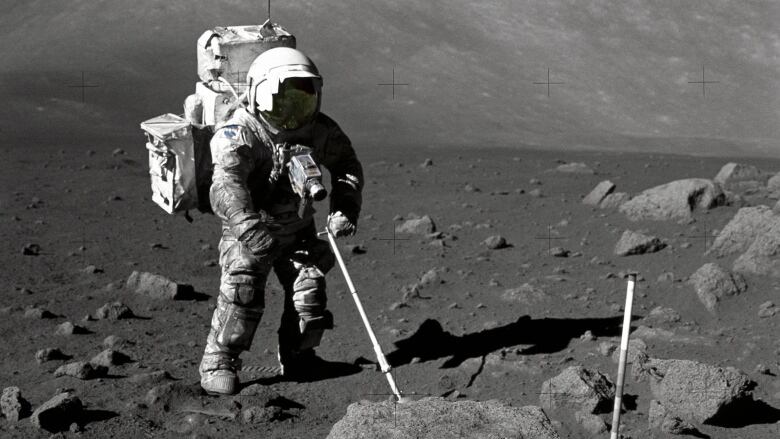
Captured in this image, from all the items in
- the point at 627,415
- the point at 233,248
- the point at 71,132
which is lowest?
the point at 71,132

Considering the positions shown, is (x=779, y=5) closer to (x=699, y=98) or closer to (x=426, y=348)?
(x=699, y=98)

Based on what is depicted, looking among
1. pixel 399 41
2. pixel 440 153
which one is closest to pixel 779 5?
pixel 399 41

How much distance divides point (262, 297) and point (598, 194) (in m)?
4.42

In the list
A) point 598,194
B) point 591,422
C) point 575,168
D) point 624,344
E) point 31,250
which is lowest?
point 575,168

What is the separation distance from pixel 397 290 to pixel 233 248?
2.05 metres

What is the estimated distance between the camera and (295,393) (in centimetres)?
534

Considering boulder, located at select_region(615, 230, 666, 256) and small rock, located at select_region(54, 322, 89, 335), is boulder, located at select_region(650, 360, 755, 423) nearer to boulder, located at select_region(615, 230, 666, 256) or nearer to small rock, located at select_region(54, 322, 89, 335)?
boulder, located at select_region(615, 230, 666, 256)

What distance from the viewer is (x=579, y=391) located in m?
4.86

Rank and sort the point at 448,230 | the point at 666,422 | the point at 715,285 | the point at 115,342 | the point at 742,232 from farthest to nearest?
1. the point at 448,230
2. the point at 742,232
3. the point at 715,285
4. the point at 115,342
5. the point at 666,422

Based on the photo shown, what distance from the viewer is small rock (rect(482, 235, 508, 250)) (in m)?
7.90

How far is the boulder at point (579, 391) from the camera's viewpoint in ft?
15.8

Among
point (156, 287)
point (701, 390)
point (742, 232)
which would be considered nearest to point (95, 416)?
point (156, 287)

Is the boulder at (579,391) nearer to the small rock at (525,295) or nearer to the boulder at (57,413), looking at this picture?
the small rock at (525,295)

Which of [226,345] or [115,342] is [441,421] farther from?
[115,342]
